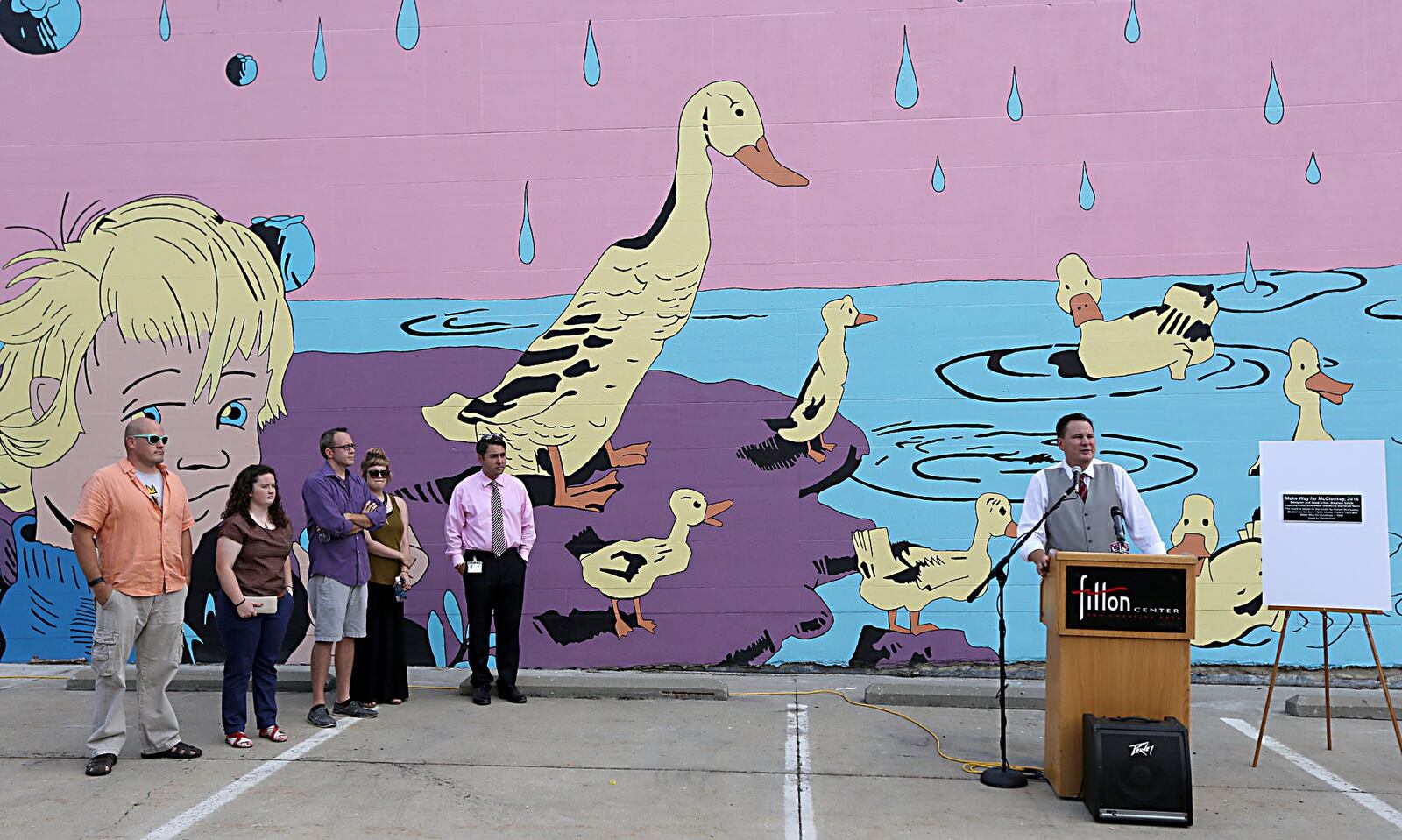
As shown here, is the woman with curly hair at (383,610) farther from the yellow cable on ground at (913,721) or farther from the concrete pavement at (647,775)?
the yellow cable on ground at (913,721)

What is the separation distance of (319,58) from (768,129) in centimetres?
393

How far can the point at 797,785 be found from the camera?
19.1 ft

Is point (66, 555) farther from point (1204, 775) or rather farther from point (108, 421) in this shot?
point (1204, 775)

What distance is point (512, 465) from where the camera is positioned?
915 centimetres

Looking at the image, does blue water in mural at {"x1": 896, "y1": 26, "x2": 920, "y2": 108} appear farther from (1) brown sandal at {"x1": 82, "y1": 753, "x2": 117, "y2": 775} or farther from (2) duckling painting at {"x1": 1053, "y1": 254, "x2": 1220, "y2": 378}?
(1) brown sandal at {"x1": 82, "y1": 753, "x2": 117, "y2": 775}

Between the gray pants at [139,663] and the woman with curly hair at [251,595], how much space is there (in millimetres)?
287

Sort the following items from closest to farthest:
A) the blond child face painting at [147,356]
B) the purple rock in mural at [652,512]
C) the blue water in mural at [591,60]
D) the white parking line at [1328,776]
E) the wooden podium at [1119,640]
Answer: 1. the white parking line at [1328,776]
2. the wooden podium at [1119,640]
3. the purple rock in mural at [652,512]
4. the blue water in mural at [591,60]
5. the blond child face painting at [147,356]

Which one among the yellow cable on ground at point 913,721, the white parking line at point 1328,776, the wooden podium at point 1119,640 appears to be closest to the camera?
the white parking line at point 1328,776

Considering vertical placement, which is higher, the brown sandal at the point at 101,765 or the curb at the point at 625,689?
the brown sandal at the point at 101,765

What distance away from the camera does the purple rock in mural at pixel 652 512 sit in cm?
897

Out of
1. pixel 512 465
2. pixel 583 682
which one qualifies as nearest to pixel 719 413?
pixel 512 465

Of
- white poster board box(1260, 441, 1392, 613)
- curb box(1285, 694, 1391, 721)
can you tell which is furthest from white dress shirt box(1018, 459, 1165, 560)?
curb box(1285, 694, 1391, 721)

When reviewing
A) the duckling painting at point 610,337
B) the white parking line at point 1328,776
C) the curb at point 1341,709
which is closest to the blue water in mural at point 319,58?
the duckling painting at point 610,337

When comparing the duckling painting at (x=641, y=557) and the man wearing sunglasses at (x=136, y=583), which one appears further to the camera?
the duckling painting at (x=641, y=557)
